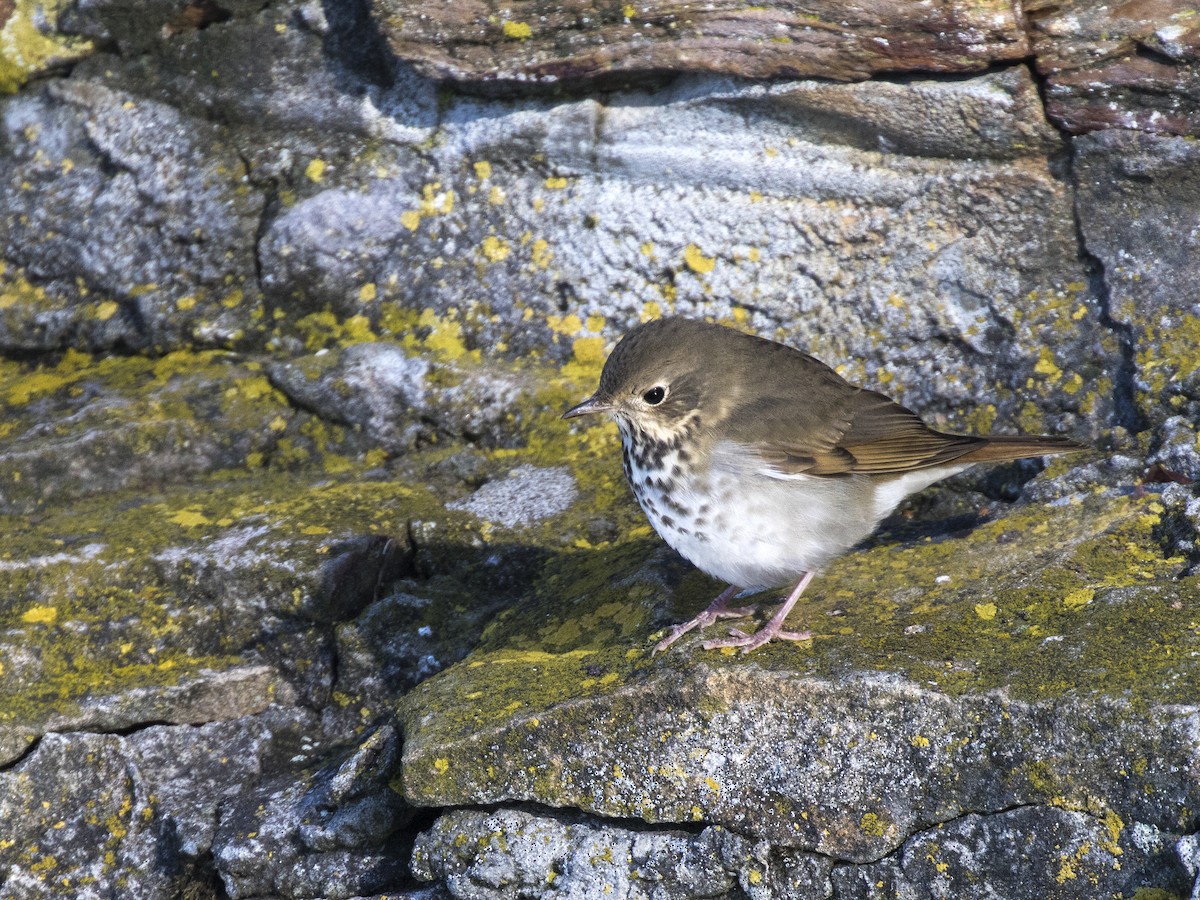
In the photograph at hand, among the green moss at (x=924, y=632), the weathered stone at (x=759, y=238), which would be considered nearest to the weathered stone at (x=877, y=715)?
the green moss at (x=924, y=632)

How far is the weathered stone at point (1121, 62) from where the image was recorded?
186 inches

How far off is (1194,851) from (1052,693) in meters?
0.53

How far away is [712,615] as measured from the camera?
4.36 metres

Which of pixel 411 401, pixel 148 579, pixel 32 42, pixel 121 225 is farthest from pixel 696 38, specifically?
pixel 32 42

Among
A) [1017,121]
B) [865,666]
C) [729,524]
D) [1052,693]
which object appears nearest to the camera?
[1052,693]

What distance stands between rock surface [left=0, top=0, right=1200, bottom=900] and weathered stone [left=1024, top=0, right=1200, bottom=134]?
15 mm

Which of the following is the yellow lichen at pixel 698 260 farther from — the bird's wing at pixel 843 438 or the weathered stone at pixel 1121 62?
the weathered stone at pixel 1121 62

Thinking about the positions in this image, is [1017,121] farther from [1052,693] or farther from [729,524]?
[1052,693]

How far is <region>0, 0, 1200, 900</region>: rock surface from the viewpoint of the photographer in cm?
368

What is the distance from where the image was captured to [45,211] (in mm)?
6004

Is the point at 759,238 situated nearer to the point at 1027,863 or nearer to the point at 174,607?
the point at 174,607

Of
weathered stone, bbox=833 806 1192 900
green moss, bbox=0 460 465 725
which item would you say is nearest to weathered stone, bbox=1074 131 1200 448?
weathered stone, bbox=833 806 1192 900

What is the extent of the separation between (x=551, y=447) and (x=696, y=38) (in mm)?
1799

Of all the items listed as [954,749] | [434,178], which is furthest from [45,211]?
[954,749]
